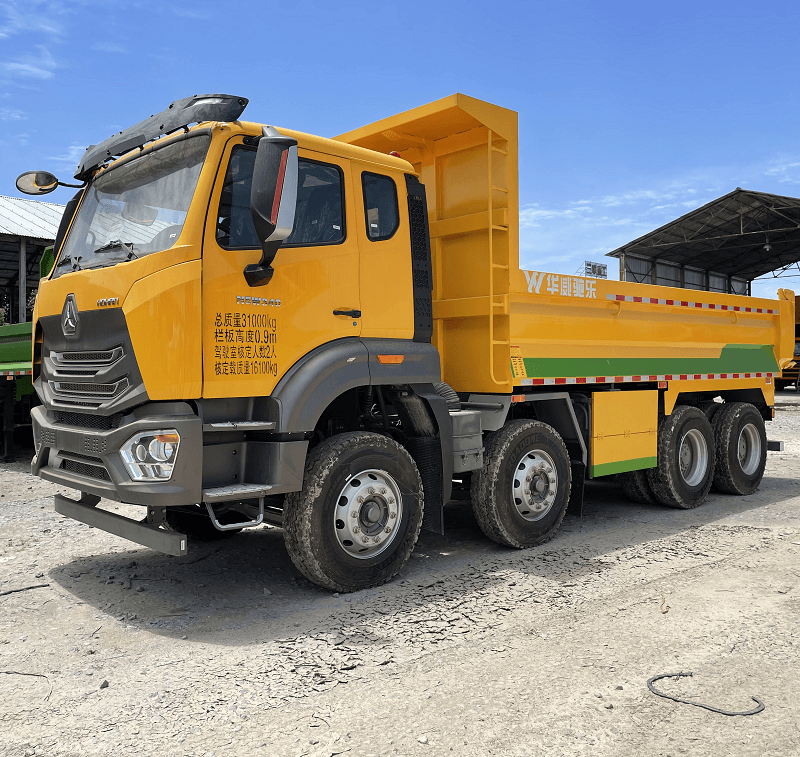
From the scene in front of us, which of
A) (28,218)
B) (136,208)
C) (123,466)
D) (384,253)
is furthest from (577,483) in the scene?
(28,218)

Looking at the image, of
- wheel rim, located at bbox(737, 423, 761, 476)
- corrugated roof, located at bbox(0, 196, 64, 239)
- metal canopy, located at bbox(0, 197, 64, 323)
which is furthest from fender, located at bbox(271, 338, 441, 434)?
corrugated roof, located at bbox(0, 196, 64, 239)

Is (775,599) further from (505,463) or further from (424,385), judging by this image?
(424,385)

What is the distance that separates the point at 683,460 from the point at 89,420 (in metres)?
6.02

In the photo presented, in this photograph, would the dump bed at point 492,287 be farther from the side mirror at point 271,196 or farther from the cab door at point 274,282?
the side mirror at point 271,196

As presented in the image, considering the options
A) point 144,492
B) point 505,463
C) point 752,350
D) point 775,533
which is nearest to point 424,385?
point 505,463

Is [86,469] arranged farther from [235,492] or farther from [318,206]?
[318,206]

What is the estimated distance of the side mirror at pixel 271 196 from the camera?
4039 mm

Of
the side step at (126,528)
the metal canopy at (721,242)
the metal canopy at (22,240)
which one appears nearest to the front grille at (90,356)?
the side step at (126,528)

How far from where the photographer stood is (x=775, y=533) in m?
6.48

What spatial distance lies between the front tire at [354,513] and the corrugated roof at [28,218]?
62.1 ft

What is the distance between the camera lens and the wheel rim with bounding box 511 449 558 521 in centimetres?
594

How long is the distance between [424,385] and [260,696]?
256 centimetres

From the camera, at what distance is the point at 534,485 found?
6035 millimetres

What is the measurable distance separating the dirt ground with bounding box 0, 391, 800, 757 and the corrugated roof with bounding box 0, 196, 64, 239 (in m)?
18.1
